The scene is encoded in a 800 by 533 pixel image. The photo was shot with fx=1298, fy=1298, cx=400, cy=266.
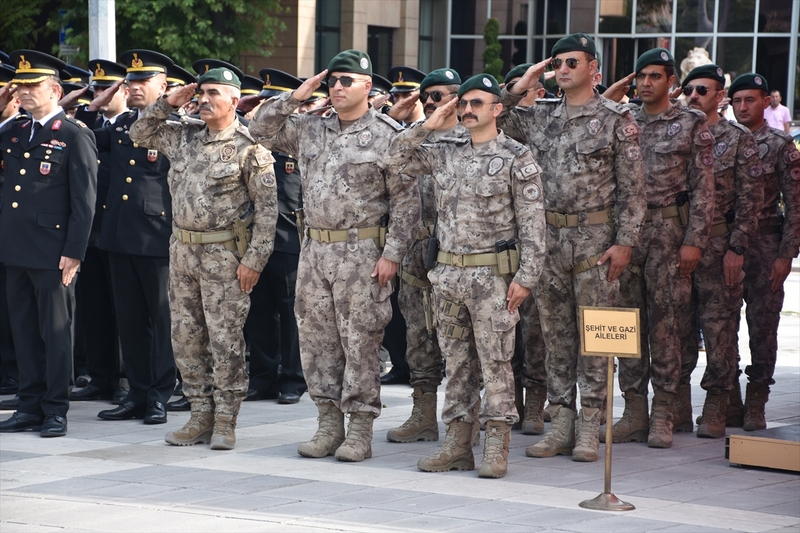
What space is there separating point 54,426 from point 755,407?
4.85 meters

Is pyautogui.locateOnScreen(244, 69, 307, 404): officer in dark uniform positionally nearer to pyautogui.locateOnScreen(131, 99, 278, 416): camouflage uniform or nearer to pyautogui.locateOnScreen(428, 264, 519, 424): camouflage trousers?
pyautogui.locateOnScreen(131, 99, 278, 416): camouflage uniform

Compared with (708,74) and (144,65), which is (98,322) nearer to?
(144,65)

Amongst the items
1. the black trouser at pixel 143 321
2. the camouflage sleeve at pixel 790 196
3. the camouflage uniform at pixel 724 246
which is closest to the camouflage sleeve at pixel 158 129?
the black trouser at pixel 143 321

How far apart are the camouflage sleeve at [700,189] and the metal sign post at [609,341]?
1.84 m

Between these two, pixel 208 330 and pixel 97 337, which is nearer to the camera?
pixel 208 330

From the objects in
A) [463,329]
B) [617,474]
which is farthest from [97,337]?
[617,474]

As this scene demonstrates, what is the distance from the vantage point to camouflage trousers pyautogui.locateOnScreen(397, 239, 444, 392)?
28.0ft

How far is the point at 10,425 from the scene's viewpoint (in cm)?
880

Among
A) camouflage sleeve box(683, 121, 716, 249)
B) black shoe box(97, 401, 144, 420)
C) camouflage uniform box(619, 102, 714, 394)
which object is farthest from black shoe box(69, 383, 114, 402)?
camouflage sleeve box(683, 121, 716, 249)

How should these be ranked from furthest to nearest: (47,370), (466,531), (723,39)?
1. (723,39)
2. (47,370)
3. (466,531)

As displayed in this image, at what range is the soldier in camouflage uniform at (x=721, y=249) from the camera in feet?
29.0

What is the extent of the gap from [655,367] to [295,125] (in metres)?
2.86

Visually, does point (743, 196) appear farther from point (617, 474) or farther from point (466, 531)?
point (466, 531)

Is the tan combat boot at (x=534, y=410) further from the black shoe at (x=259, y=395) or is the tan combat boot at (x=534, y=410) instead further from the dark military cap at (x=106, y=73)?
the dark military cap at (x=106, y=73)
